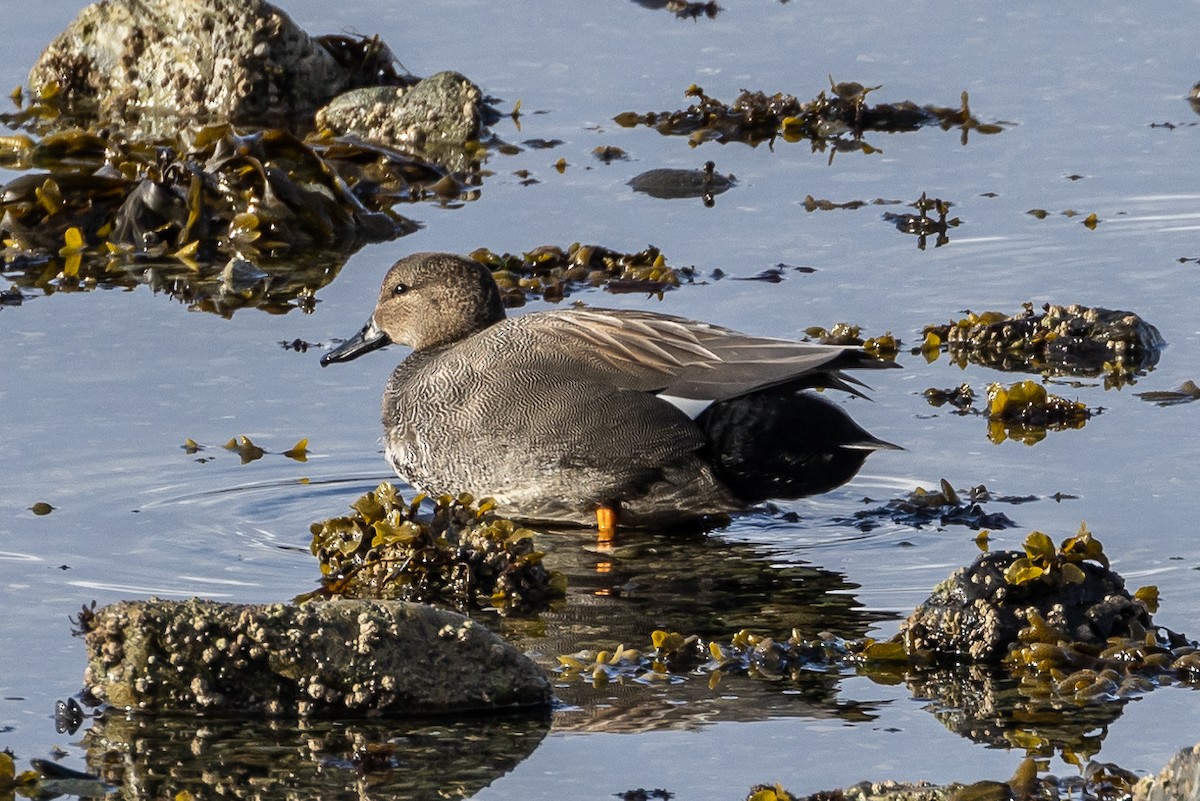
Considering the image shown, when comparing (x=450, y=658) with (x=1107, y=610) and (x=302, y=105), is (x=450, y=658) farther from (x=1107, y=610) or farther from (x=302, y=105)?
(x=302, y=105)

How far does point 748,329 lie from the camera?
32.2ft

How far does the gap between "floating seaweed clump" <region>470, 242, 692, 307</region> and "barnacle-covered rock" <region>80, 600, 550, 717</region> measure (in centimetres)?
482

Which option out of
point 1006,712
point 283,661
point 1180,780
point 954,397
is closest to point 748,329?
point 954,397

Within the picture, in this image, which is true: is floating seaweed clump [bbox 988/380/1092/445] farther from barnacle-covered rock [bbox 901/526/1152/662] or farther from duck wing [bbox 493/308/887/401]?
barnacle-covered rock [bbox 901/526/1152/662]

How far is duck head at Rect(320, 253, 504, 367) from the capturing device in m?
9.05

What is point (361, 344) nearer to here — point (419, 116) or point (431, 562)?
point (431, 562)

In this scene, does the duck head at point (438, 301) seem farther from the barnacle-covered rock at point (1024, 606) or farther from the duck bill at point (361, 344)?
the barnacle-covered rock at point (1024, 606)

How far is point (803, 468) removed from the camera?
26.0 feet

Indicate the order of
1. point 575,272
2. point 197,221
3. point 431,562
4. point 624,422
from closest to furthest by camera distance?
1. point 431,562
2. point 624,422
3. point 575,272
4. point 197,221

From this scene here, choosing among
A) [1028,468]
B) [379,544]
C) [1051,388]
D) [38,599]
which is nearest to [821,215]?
[1051,388]

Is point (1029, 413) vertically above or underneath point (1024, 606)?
above

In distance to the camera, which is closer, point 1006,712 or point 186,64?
point 1006,712

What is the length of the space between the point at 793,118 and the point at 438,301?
4816mm

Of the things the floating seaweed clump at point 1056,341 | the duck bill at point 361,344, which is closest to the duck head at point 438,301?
the duck bill at point 361,344
